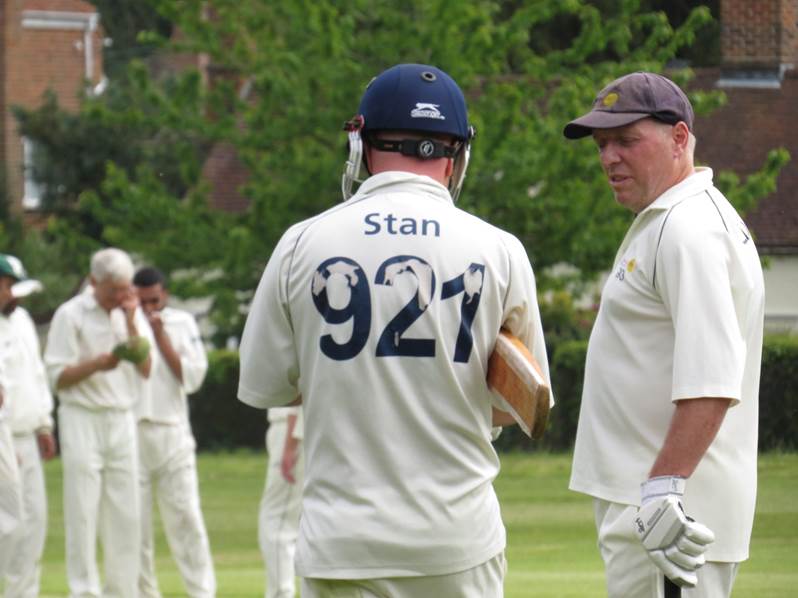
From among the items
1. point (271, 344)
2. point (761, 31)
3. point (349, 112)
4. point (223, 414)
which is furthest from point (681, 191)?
point (223, 414)

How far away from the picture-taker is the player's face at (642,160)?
436 cm

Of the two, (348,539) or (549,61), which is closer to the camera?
(348,539)

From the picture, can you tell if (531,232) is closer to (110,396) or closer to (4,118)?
(110,396)

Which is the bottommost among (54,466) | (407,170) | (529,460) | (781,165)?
(54,466)

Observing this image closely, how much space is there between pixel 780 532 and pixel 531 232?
43.9 feet

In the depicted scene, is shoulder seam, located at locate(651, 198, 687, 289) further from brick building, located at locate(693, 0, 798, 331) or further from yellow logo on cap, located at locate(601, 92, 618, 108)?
brick building, located at locate(693, 0, 798, 331)

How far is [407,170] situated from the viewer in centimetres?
403

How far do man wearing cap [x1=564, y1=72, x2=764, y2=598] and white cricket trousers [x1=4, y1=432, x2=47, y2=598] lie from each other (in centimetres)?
607

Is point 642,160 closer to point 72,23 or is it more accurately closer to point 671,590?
point 671,590

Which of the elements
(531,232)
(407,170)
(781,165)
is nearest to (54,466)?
(531,232)

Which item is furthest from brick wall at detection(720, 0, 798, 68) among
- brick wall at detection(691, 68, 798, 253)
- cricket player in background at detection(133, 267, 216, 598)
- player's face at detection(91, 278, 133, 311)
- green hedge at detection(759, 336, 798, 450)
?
player's face at detection(91, 278, 133, 311)

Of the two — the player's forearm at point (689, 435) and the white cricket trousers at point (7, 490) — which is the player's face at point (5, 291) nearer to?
the white cricket trousers at point (7, 490)

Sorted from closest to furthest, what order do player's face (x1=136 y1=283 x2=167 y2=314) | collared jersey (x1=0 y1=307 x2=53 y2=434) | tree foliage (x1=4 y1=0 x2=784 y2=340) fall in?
collared jersey (x1=0 y1=307 x2=53 y2=434)
player's face (x1=136 y1=283 x2=167 y2=314)
tree foliage (x1=4 y1=0 x2=784 y2=340)

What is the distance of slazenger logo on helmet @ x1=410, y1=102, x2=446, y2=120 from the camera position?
3995mm
